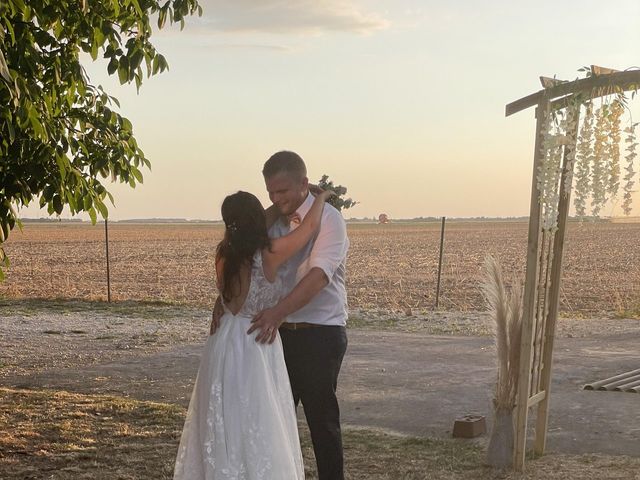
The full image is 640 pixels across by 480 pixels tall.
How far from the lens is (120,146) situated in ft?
24.5

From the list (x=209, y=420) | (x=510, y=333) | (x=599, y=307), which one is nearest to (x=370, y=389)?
(x=510, y=333)

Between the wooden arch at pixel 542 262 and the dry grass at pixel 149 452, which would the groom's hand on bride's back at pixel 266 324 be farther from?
the wooden arch at pixel 542 262

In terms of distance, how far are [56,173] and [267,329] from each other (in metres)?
2.57

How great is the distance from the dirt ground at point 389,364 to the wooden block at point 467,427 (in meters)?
0.10

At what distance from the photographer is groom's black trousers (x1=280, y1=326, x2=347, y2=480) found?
5172 mm

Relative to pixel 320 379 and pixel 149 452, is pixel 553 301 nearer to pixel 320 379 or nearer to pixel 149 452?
pixel 320 379

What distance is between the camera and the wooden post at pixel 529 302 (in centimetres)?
644

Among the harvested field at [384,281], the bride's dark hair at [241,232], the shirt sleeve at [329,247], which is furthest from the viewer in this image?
the harvested field at [384,281]

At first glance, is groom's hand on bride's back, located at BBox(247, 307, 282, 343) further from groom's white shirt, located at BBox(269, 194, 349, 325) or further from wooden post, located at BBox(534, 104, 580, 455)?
wooden post, located at BBox(534, 104, 580, 455)

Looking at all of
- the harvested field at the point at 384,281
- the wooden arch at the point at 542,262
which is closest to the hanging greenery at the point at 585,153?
the wooden arch at the point at 542,262

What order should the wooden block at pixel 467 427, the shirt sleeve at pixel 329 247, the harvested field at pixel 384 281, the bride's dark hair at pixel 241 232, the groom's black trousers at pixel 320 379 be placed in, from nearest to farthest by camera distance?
the bride's dark hair at pixel 241 232, the shirt sleeve at pixel 329 247, the groom's black trousers at pixel 320 379, the wooden block at pixel 467 427, the harvested field at pixel 384 281

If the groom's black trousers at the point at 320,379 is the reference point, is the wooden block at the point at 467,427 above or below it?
below

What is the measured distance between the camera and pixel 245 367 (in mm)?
5000

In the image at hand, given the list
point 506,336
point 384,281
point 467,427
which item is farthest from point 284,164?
point 384,281
